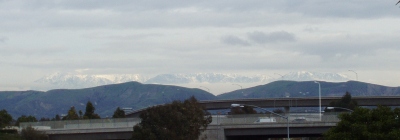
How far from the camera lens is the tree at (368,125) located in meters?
51.9

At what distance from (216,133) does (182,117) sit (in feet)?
33.2

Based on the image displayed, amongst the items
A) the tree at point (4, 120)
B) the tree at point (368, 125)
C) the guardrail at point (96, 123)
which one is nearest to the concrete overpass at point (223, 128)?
the guardrail at point (96, 123)

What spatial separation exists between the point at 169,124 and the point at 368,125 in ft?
94.2

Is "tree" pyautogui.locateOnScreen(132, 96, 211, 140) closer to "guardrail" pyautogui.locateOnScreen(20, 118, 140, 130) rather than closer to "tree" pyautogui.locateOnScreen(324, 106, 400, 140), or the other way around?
"guardrail" pyautogui.locateOnScreen(20, 118, 140, 130)

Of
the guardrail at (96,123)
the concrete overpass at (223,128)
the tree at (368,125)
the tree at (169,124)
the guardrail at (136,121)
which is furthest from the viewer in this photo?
the guardrail at (96,123)

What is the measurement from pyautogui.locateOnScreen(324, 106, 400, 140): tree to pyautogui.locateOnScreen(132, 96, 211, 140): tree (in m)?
25.4

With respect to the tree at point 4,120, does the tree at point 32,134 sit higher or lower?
lower

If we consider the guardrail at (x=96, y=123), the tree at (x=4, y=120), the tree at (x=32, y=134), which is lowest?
the tree at (x=32, y=134)

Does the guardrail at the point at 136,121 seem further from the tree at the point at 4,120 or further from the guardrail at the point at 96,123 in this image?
the tree at the point at 4,120

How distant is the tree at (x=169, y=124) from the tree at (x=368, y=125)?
25.4m

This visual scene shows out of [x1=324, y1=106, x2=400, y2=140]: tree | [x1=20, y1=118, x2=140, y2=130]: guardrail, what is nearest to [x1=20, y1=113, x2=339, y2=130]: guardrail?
[x1=20, y1=118, x2=140, y2=130]: guardrail

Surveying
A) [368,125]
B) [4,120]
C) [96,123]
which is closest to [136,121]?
[96,123]

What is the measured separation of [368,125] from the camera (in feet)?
174

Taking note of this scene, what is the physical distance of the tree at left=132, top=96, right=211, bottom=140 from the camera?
75.6 meters
